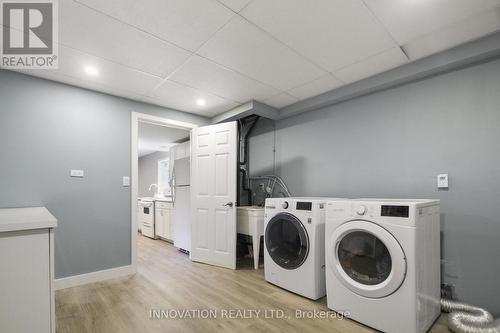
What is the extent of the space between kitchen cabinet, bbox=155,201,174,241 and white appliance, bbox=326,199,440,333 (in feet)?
10.8

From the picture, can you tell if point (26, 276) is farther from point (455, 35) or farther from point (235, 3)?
point (455, 35)

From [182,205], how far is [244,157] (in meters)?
1.32

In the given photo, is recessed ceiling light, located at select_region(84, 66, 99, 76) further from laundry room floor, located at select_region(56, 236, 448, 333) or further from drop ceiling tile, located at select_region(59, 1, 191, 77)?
laundry room floor, located at select_region(56, 236, 448, 333)

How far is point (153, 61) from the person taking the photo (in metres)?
2.10

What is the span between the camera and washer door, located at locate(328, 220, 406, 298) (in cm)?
153

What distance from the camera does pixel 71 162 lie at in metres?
2.51

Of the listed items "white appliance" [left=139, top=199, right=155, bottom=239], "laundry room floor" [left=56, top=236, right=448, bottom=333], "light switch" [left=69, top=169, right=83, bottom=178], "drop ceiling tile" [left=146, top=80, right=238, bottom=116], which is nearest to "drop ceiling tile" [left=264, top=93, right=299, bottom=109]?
"drop ceiling tile" [left=146, top=80, right=238, bottom=116]

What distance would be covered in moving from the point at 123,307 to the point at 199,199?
5.16 feet

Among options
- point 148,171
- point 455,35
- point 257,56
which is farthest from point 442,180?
point 148,171

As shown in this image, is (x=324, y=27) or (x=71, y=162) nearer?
(x=324, y=27)

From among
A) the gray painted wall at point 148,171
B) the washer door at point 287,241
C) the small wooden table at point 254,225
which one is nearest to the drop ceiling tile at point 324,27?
the washer door at point 287,241

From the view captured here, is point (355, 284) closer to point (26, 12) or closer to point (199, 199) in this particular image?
point (199, 199)

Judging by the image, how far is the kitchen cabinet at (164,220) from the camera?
4352 mm

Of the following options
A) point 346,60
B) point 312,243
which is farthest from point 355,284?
point 346,60
